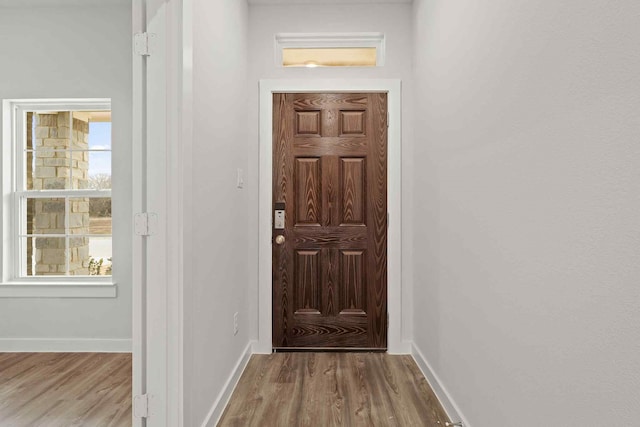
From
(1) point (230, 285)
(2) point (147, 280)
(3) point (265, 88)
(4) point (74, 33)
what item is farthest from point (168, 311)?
(4) point (74, 33)

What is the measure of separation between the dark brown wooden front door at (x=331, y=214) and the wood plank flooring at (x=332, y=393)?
0.22 meters

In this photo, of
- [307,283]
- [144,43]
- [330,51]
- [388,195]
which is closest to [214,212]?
[144,43]

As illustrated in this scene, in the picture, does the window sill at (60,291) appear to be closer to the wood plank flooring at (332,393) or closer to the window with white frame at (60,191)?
the window with white frame at (60,191)

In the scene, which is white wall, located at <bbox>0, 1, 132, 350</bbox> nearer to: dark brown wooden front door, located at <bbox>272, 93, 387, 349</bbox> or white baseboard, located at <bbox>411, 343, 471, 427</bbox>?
dark brown wooden front door, located at <bbox>272, 93, 387, 349</bbox>

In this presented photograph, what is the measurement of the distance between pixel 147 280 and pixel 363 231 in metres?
1.88

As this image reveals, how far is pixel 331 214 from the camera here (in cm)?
328

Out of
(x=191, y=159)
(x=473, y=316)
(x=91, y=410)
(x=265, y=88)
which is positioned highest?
(x=265, y=88)

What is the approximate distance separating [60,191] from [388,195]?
102 inches

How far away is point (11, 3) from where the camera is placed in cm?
316

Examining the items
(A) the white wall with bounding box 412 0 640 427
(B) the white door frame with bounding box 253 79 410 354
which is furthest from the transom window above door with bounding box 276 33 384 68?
(A) the white wall with bounding box 412 0 640 427

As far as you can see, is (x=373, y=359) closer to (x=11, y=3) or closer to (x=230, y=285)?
(x=230, y=285)

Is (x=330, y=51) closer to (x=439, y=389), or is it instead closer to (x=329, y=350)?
(x=329, y=350)

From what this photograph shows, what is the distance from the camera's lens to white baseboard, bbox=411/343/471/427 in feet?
6.86

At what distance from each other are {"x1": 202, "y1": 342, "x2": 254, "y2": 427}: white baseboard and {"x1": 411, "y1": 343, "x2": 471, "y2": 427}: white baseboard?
1.20m
